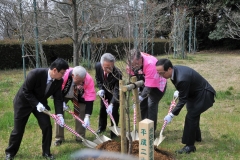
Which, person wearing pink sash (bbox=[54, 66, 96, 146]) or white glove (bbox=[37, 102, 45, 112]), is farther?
person wearing pink sash (bbox=[54, 66, 96, 146])

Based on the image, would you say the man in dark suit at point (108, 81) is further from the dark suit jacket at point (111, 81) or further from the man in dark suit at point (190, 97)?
the man in dark suit at point (190, 97)

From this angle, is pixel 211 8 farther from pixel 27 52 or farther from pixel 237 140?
pixel 237 140

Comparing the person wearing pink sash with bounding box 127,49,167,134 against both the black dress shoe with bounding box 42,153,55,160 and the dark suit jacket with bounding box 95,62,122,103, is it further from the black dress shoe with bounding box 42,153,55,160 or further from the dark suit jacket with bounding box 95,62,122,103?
the black dress shoe with bounding box 42,153,55,160

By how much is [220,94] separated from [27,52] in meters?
7.18

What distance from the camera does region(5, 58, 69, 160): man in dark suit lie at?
3.41 m

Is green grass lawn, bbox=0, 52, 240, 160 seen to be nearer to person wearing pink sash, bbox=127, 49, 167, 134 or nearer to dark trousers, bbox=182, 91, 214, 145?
dark trousers, bbox=182, 91, 214, 145

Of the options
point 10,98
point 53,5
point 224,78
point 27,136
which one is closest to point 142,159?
point 27,136

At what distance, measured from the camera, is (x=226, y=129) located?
489 centimetres

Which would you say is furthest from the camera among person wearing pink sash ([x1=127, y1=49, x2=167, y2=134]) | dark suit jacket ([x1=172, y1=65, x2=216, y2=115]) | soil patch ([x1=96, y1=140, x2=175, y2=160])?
person wearing pink sash ([x1=127, y1=49, x2=167, y2=134])

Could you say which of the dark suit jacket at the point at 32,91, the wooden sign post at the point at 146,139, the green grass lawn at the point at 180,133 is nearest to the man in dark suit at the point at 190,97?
the green grass lawn at the point at 180,133

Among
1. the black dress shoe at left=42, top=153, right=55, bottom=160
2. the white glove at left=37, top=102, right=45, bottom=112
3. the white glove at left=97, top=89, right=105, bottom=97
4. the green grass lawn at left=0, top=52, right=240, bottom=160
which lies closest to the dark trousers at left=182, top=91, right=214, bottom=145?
the green grass lawn at left=0, top=52, right=240, bottom=160

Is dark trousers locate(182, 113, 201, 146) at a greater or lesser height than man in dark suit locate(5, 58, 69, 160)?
lesser

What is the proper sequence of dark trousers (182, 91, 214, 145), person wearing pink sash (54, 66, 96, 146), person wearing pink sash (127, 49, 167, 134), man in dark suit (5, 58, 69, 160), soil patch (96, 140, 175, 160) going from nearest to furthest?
1. man in dark suit (5, 58, 69, 160)
2. soil patch (96, 140, 175, 160)
3. dark trousers (182, 91, 214, 145)
4. person wearing pink sash (54, 66, 96, 146)
5. person wearing pink sash (127, 49, 167, 134)

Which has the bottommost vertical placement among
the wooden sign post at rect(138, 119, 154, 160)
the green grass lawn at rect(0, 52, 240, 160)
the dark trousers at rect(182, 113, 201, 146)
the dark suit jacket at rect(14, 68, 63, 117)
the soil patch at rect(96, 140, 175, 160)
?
the green grass lawn at rect(0, 52, 240, 160)
